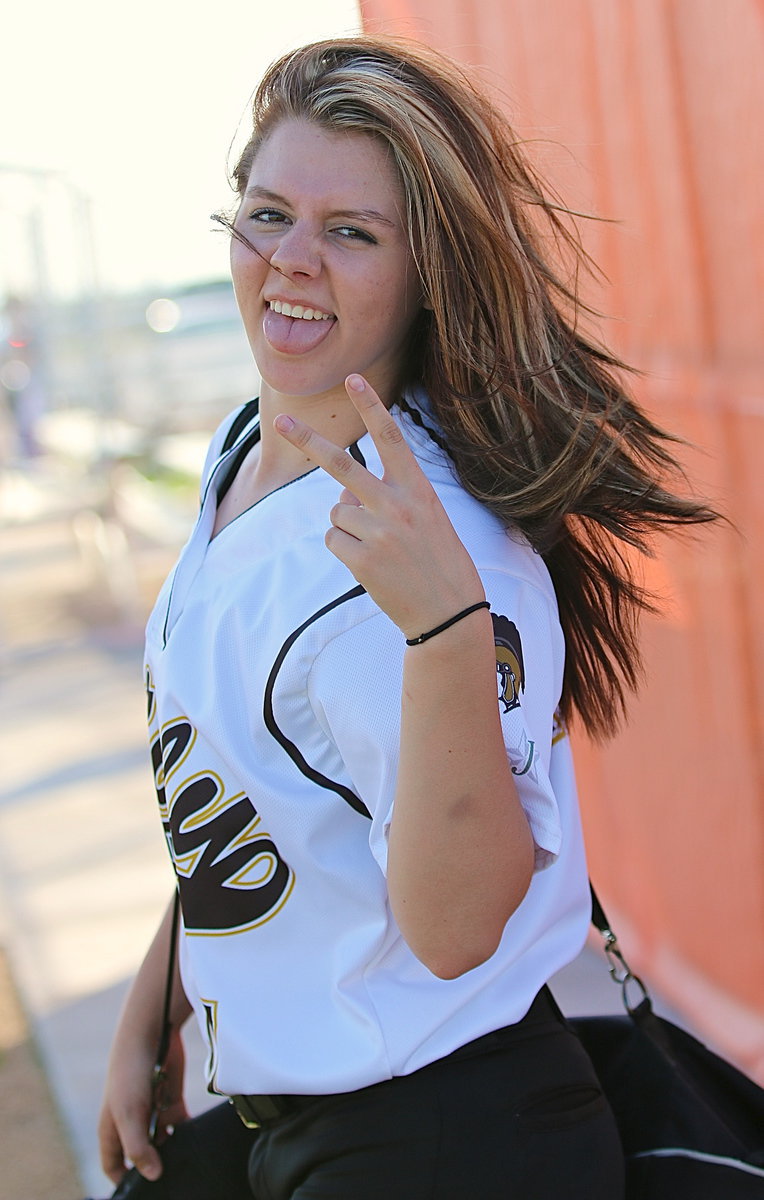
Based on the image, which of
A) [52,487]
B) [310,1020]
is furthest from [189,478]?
[310,1020]

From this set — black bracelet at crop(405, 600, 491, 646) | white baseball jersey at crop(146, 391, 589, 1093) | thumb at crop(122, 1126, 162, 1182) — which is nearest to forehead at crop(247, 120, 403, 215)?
white baseball jersey at crop(146, 391, 589, 1093)

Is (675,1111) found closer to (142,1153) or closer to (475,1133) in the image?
(475,1133)

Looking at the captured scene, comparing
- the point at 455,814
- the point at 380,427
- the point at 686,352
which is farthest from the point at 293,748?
the point at 686,352

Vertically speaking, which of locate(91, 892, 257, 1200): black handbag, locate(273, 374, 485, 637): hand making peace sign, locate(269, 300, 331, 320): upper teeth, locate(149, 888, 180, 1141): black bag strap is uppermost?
locate(269, 300, 331, 320): upper teeth

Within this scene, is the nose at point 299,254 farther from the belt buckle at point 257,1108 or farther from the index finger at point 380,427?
the belt buckle at point 257,1108

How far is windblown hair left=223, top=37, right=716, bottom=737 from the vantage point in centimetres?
126

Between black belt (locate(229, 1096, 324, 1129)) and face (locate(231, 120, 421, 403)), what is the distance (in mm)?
745

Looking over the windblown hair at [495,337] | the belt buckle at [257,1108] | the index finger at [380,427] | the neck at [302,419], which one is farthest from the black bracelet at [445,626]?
the belt buckle at [257,1108]

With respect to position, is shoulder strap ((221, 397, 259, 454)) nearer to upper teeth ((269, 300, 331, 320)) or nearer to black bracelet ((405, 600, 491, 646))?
upper teeth ((269, 300, 331, 320))

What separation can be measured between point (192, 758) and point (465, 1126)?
0.45 meters

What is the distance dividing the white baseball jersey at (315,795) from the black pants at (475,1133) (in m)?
0.03

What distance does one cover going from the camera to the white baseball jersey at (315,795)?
113 cm

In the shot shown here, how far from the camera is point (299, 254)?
1.27 metres

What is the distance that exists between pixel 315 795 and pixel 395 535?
1.09 ft
